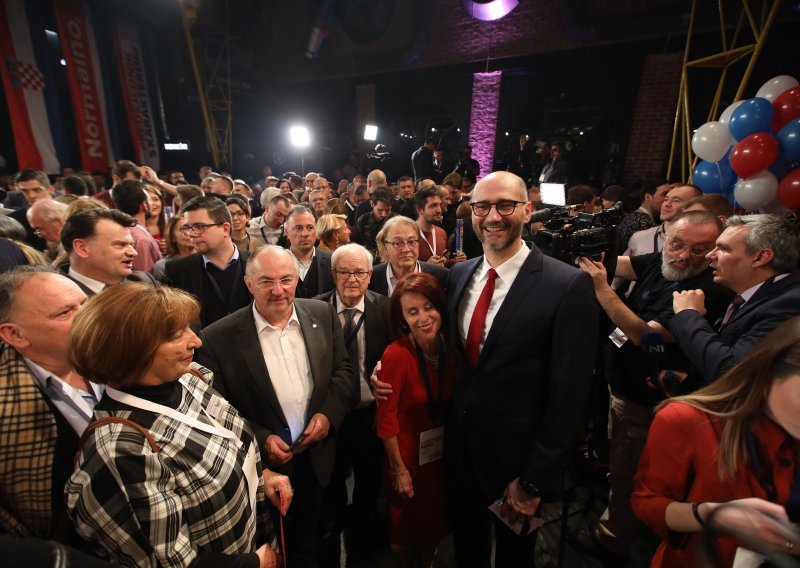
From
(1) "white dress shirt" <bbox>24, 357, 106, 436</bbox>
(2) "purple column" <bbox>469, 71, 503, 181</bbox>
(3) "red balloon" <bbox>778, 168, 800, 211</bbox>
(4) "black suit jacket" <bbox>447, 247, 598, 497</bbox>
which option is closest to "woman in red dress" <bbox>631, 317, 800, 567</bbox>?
(4) "black suit jacket" <bbox>447, 247, 598, 497</bbox>

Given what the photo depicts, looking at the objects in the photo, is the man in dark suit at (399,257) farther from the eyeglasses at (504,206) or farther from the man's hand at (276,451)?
the man's hand at (276,451)

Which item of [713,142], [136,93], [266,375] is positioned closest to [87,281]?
[266,375]

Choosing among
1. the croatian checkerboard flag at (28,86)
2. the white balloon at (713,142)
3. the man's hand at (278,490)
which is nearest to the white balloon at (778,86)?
the white balloon at (713,142)

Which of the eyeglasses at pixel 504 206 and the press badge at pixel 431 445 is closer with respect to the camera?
the eyeglasses at pixel 504 206

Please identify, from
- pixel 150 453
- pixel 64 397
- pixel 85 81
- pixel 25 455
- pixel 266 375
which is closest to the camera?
pixel 150 453

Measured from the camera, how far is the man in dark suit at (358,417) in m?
2.11

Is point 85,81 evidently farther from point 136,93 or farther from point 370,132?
point 370,132

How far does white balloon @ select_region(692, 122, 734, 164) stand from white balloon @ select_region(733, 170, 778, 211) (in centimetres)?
52

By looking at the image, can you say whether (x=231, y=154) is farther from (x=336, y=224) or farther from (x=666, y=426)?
(x=666, y=426)

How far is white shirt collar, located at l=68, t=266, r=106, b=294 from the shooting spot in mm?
1967

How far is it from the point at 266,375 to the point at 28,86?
9.40 m

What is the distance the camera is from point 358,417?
2.21m

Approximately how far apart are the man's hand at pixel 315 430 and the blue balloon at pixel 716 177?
13.9 ft

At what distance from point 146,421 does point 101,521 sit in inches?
9.8
